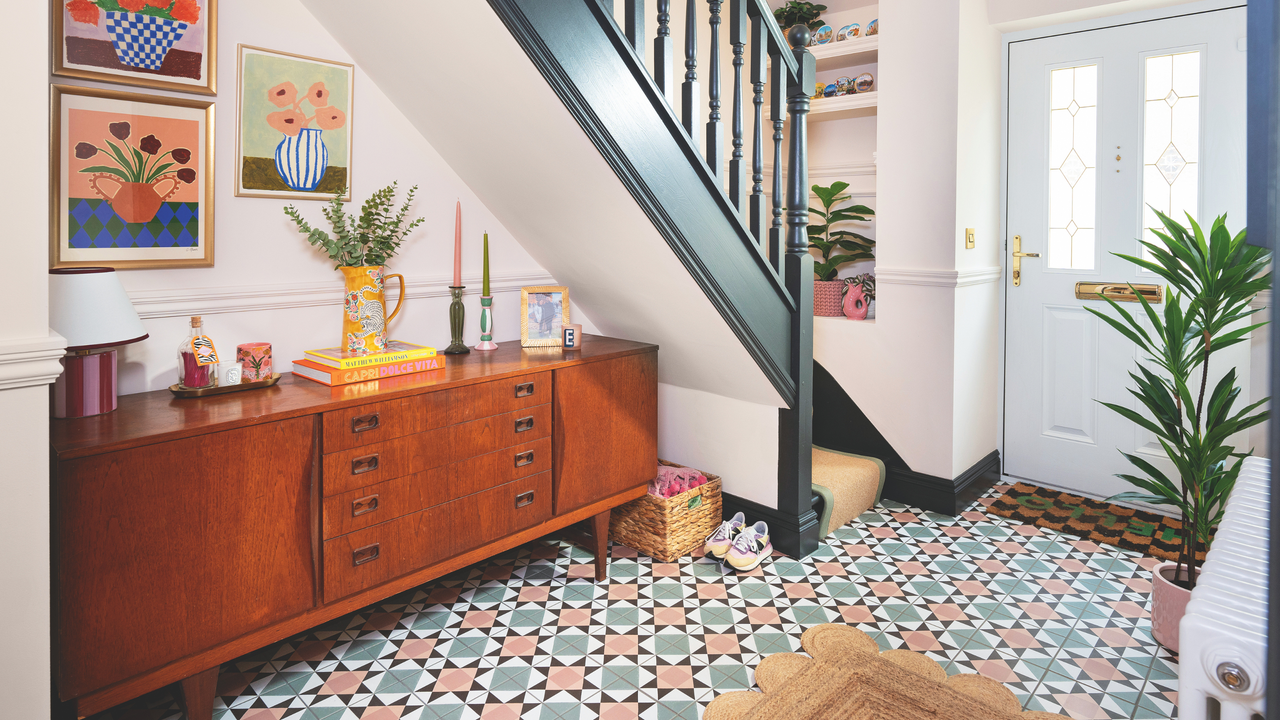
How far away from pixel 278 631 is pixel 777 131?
204cm

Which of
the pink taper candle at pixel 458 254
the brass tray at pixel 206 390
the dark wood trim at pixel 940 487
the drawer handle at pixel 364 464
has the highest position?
the pink taper candle at pixel 458 254

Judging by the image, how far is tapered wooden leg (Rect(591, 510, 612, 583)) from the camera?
2.60 metres

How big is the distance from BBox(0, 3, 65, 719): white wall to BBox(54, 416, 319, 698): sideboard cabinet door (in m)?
0.08

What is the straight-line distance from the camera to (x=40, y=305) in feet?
4.50

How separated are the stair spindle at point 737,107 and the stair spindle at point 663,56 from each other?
20cm

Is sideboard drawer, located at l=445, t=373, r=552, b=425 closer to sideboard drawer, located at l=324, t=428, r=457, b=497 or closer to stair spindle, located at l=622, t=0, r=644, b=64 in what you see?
sideboard drawer, located at l=324, t=428, r=457, b=497

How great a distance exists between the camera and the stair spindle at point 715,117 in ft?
7.36

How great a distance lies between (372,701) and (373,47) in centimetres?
178

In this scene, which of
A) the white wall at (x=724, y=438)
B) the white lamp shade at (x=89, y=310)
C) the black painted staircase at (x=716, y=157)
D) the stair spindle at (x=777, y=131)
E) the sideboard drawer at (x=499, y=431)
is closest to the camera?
the white lamp shade at (x=89, y=310)

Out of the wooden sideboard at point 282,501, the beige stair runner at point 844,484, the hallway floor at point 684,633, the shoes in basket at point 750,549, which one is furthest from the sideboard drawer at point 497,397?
the beige stair runner at point 844,484

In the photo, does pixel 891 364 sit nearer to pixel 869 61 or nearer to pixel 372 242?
pixel 869 61

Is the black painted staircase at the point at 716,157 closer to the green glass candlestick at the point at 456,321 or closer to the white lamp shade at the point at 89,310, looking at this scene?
the green glass candlestick at the point at 456,321

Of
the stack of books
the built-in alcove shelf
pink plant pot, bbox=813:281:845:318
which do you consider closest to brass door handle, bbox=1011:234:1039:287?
pink plant pot, bbox=813:281:845:318

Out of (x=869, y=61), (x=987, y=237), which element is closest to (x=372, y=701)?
(x=987, y=237)
